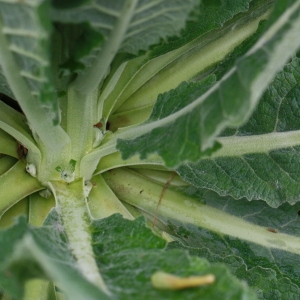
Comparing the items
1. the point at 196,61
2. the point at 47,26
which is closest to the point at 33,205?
the point at 196,61

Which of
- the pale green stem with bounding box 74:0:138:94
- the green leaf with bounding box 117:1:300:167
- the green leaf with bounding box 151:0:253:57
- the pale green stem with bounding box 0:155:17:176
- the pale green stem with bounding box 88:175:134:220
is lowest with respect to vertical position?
the green leaf with bounding box 117:1:300:167

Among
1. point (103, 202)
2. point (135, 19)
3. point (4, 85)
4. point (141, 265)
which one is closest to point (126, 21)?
point (135, 19)

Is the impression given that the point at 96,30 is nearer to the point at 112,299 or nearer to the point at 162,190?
the point at 112,299

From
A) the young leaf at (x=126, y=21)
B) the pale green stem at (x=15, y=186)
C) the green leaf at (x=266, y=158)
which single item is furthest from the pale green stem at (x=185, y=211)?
the young leaf at (x=126, y=21)

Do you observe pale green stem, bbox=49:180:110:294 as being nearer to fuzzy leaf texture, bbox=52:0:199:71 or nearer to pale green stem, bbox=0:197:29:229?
pale green stem, bbox=0:197:29:229

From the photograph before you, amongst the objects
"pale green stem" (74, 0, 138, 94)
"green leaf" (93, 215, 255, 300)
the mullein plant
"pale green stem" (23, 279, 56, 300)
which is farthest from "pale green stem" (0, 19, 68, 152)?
"pale green stem" (23, 279, 56, 300)

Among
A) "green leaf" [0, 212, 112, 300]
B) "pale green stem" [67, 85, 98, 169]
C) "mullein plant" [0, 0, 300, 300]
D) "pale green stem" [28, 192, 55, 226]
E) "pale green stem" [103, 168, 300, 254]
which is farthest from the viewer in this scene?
"pale green stem" [103, 168, 300, 254]

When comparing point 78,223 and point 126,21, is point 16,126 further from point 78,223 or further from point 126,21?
point 126,21
